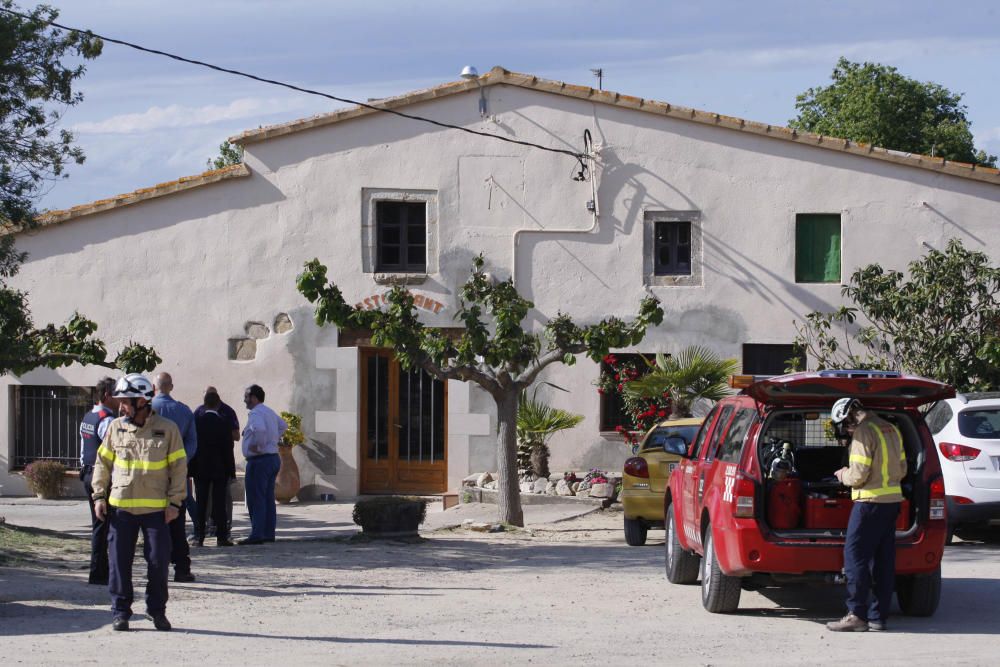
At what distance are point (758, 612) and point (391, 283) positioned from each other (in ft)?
39.2

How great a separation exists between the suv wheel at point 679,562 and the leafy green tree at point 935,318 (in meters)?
8.20

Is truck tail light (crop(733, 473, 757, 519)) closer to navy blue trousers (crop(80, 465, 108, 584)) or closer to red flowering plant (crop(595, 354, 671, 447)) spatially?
navy blue trousers (crop(80, 465, 108, 584))

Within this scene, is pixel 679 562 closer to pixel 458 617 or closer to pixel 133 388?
pixel 458 617

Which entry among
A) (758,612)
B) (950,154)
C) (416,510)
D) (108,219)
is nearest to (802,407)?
(758,612)

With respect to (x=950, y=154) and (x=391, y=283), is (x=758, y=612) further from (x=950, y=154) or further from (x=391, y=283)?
(x=950, y=154)

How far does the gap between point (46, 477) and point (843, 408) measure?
50.0 ft

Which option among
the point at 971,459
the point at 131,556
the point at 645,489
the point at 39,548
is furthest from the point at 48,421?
Result: the point at 971,459

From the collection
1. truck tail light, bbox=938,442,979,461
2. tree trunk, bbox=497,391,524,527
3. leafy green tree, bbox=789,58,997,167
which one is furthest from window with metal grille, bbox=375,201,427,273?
leafy green tree, bbox=789,58,997,167

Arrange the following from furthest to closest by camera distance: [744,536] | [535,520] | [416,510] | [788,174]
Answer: [788,174], [535,520], [416,510], [744,536]

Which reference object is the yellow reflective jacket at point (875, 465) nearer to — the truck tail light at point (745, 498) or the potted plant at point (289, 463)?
the truck tail light at point (745, 498)

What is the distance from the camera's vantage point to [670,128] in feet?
68.3

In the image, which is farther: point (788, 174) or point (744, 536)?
point (788, 174)

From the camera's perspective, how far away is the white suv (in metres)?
13.3

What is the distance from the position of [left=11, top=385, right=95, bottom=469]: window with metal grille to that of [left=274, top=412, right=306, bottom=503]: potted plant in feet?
10.9
